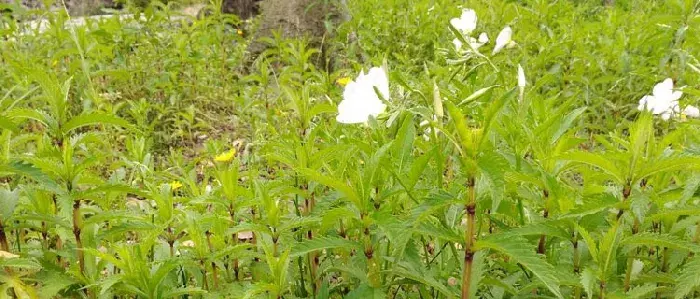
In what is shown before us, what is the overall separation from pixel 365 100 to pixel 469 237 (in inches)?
14.9

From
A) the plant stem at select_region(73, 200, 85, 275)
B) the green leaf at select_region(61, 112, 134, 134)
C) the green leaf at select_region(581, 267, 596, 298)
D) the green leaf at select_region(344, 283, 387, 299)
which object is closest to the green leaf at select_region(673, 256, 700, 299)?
the green leaf at select_region(581, 267, 596, 298)

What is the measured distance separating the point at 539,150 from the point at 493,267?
375 millimetres

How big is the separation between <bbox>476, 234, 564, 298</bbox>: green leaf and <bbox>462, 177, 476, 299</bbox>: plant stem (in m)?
0.02

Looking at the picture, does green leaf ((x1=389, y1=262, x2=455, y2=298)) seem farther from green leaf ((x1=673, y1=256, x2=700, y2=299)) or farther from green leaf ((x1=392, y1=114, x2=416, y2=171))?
green leaf ((x1=673, y1=256, x2=700, y2=299))

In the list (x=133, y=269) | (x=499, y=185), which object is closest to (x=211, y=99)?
(x=133, y=269)

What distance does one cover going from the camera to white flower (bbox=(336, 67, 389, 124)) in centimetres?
133

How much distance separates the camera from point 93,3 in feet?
31.0

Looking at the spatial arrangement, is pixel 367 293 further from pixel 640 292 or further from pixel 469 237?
pixel 640 292

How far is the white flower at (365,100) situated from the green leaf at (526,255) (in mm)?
377

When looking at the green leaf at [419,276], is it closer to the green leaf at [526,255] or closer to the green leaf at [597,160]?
the green leaf at [526,255]

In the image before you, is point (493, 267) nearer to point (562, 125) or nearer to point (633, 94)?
point (562, 125)

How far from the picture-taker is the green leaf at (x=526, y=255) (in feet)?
3.34

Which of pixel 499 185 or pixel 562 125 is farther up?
pixel 562 125

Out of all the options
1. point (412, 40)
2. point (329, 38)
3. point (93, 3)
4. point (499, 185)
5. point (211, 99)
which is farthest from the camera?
point (93, 3)
